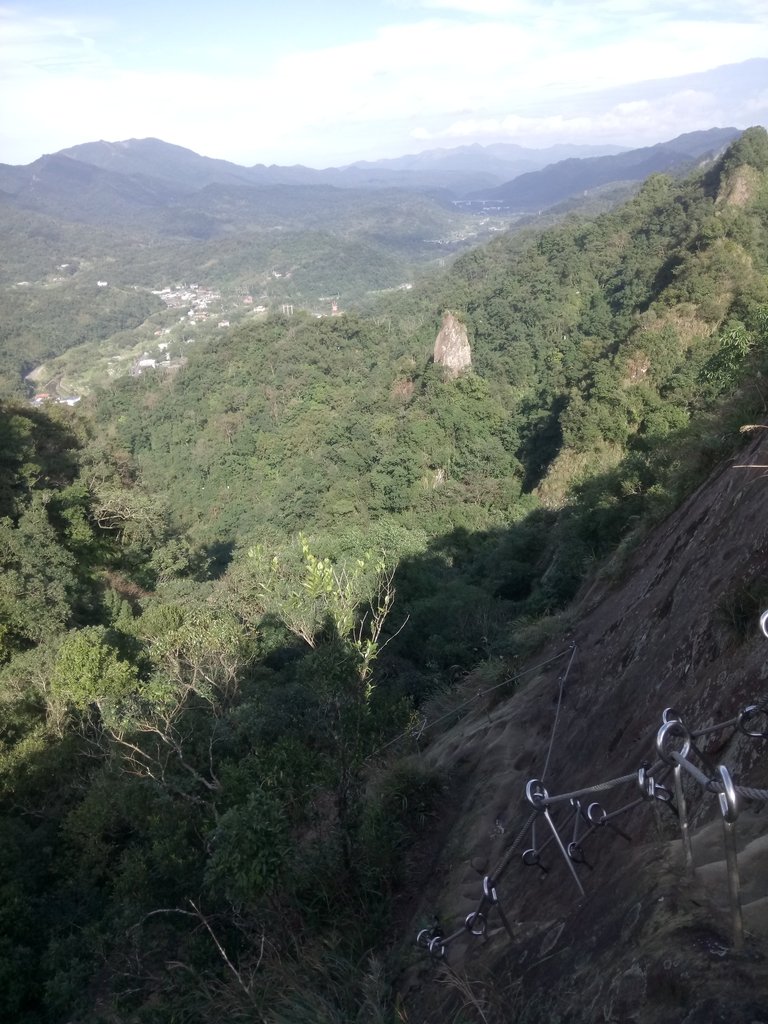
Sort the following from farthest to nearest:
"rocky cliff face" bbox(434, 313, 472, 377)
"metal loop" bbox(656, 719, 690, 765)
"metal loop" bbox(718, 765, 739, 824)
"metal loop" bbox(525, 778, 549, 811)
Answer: "rocky cliff face" bbox(434, 313, 472, 377)
"metal loop" bbox(525, 778, 549, 811)
"metal loop" bbox(656, 719, 690, 765)
"metal loop" bbox(718, 765, 739, 824)

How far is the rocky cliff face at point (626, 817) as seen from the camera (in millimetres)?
2244

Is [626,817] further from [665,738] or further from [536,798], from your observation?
[665,738]

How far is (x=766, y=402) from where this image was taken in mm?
6113

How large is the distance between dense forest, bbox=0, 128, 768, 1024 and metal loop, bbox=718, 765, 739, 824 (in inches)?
101

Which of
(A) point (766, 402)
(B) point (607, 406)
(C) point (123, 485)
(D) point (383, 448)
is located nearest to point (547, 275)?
(D) point (383, 448)

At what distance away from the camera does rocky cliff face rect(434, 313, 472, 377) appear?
35.6 m

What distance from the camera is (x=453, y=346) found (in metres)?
35.7

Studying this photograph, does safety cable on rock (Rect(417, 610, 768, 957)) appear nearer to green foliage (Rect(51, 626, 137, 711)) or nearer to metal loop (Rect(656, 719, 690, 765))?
metal loop (Rect(656, 719, 690, 765))

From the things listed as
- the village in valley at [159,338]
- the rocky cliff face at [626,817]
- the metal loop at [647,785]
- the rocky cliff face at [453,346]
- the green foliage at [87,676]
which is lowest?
the green foliage at [87,676]

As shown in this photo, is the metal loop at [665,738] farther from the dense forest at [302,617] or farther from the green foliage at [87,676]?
the green foliage at [87,676]

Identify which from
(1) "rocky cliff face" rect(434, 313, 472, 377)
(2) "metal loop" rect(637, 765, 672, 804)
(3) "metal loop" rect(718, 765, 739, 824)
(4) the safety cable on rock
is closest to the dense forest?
(4) the safety cable on rock

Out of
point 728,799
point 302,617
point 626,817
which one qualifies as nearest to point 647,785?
point 728,799

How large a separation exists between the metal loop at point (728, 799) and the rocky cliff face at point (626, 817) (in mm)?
419

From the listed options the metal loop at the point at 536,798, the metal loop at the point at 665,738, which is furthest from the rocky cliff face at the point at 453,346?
the metal loop at the point at 665,738
